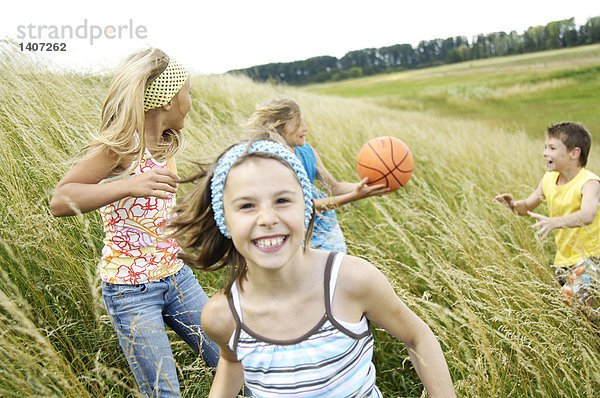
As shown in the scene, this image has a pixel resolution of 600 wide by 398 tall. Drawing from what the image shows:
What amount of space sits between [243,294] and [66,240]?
5.63 feet

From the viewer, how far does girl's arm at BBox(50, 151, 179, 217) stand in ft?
6.02

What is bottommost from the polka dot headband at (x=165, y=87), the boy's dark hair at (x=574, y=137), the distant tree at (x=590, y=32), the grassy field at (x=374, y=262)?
the grassy field at (x=374, y=262)

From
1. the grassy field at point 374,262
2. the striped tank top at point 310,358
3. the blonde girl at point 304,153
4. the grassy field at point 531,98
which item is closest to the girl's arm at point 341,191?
the blonde girl at point 304,153

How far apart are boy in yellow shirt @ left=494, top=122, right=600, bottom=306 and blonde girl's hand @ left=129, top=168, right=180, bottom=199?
2.42 m

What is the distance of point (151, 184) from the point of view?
187 centimetres

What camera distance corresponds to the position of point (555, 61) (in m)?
41.1

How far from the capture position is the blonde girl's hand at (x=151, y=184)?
1.86 m

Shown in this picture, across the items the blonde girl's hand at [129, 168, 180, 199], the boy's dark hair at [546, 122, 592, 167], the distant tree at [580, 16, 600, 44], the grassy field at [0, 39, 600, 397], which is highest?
the distant tree at [580, 16, 600, 44]

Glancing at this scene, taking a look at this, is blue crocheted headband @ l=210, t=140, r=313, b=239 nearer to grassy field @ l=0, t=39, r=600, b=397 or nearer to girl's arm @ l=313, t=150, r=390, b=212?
grassy field @ l=0, t=39, r=600, b=397

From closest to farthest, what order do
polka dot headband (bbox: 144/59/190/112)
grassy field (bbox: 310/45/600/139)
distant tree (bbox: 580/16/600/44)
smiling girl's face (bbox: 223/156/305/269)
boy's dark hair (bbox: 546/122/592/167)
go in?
1. smiling girl's face (bbox: 223/156/305/269)
2. polka dot headband (bbox: 144/59/190/112)
3. boy's dark hair (bbox: 546/122/592/167)
4. grassy field (bbox: 310/45/600/139)
5. distant tree (bbox: 580/16/600/44)

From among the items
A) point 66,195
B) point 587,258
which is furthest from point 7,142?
point 587,258

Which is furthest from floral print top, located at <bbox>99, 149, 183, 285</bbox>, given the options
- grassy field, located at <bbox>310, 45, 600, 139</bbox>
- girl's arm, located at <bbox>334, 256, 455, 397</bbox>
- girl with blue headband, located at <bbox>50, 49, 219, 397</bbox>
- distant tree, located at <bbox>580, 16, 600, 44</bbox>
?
distant tree, located at <bbox>580, 16, 600, 44</bbox>

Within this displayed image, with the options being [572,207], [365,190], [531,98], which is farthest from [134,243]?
[531,98]

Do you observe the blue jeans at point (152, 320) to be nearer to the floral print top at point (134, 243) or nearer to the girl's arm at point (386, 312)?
the floral print top at point (134, 243)
